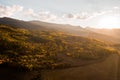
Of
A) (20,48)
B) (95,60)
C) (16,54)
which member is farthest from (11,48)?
(95,60)

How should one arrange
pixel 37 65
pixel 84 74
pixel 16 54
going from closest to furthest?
1. pixel 84 74
2. pixel 37 65
3. pixel 16 54

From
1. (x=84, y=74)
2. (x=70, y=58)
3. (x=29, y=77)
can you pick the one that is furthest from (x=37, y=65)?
(x=70, y=58)

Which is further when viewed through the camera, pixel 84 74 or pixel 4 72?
pixel 84 74

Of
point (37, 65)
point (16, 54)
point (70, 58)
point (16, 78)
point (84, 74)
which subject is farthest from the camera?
point (70, 58)

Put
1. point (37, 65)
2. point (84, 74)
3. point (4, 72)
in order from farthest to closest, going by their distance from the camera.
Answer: point (37, 65) < point (84, 74) < point (4, 72)

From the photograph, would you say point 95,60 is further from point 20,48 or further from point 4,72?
point 4,72

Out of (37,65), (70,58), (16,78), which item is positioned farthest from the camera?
(70,58)

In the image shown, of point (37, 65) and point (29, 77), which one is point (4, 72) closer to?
point (29, 77)

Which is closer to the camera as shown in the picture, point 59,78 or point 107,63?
point 59,78
